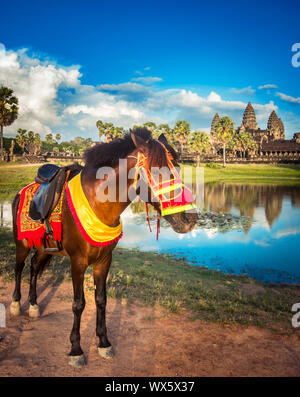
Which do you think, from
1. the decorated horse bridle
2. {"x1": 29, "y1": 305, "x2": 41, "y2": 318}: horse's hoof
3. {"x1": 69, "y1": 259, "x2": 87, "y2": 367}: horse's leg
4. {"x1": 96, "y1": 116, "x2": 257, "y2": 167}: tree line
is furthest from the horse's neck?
{"x1": 96, "y1": 116, "x2": 257, "y2": 167}: tree line

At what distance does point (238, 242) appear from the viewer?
12.7 metres

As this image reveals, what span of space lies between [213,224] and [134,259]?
8251mm

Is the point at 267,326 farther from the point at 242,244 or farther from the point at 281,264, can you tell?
the point at 242,244

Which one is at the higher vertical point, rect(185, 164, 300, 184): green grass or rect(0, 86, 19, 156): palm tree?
rect(0, 86, 19, 156): palm tree

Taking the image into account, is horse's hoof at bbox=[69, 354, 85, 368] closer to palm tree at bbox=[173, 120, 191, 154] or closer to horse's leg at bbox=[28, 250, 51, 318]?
horse's leg at bbox=[28, 250, 51, 318]

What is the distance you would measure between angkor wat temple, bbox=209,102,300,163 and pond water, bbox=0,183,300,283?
5878 cm

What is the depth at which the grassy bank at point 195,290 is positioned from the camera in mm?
5250

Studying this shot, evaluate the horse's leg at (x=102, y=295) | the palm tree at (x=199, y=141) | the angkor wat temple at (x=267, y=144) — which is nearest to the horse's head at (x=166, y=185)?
the horse's leg at (x=102, y=295)

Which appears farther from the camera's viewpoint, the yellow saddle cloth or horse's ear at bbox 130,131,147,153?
the yellow saddle cloth

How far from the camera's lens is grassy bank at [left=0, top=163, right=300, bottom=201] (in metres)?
28.9

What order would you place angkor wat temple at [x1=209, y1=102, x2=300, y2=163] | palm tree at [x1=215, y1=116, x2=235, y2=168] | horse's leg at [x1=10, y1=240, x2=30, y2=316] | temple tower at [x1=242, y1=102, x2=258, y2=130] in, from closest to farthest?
1. horse's leg at [x1=10, y1=240, x2=30, y2=316]
2. palm tree at [x1=215, y1=116, x2=235, y2=168]
3. angkor wat temple at [x1=209, y1=102, x2=300, y2=163]
4. temple tower at [x1=242, y1=102, x2=258, y2=130]

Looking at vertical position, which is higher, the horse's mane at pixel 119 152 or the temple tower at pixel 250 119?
the temple tower at pixel 250 119

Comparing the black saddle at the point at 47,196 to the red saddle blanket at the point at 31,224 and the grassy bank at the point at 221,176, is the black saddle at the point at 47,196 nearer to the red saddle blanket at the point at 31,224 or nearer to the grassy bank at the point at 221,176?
the red saddle blanket at the point at 31,224

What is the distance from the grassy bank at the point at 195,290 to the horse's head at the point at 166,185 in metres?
3.07
